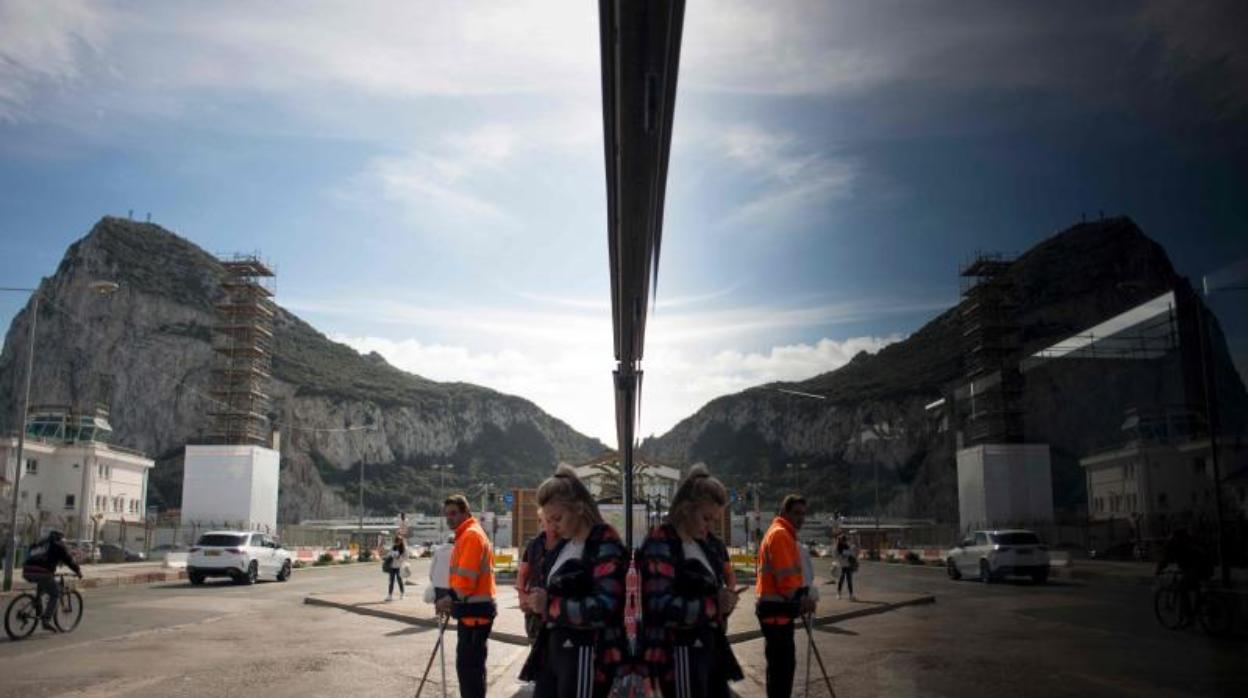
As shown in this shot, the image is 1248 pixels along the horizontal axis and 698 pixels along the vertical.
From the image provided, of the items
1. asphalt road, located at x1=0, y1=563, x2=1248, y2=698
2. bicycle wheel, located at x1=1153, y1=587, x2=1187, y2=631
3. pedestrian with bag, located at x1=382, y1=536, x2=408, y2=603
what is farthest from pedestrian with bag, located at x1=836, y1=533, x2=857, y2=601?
bicycle wheel, located at x1=1153, y1=587, x2=1187, y2=631

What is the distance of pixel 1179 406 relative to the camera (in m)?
5.11

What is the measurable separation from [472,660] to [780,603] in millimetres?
2220

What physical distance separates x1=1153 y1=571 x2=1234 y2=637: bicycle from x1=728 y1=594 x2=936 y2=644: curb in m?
6.00

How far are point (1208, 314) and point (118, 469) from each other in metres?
86.0

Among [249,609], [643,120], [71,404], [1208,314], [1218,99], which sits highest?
[71,404]

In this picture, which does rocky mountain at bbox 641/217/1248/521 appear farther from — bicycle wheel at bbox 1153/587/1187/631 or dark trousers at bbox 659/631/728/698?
dark trousers at bbox 659/631/728/698

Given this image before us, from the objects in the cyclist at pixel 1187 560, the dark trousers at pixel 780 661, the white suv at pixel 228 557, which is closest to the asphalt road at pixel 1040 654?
the cyclist at pixel 1187 560

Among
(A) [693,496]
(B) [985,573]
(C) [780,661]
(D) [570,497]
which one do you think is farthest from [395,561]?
(D) [570,497]

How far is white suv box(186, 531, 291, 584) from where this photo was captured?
27.0 m

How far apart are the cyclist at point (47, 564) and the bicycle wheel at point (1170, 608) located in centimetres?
1356

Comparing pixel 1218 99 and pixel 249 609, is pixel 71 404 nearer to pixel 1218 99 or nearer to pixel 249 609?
pixel 249 609

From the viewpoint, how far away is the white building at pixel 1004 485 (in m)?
10.5

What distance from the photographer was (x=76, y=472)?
2862 inches

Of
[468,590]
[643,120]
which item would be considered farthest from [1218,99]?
[468,590]
